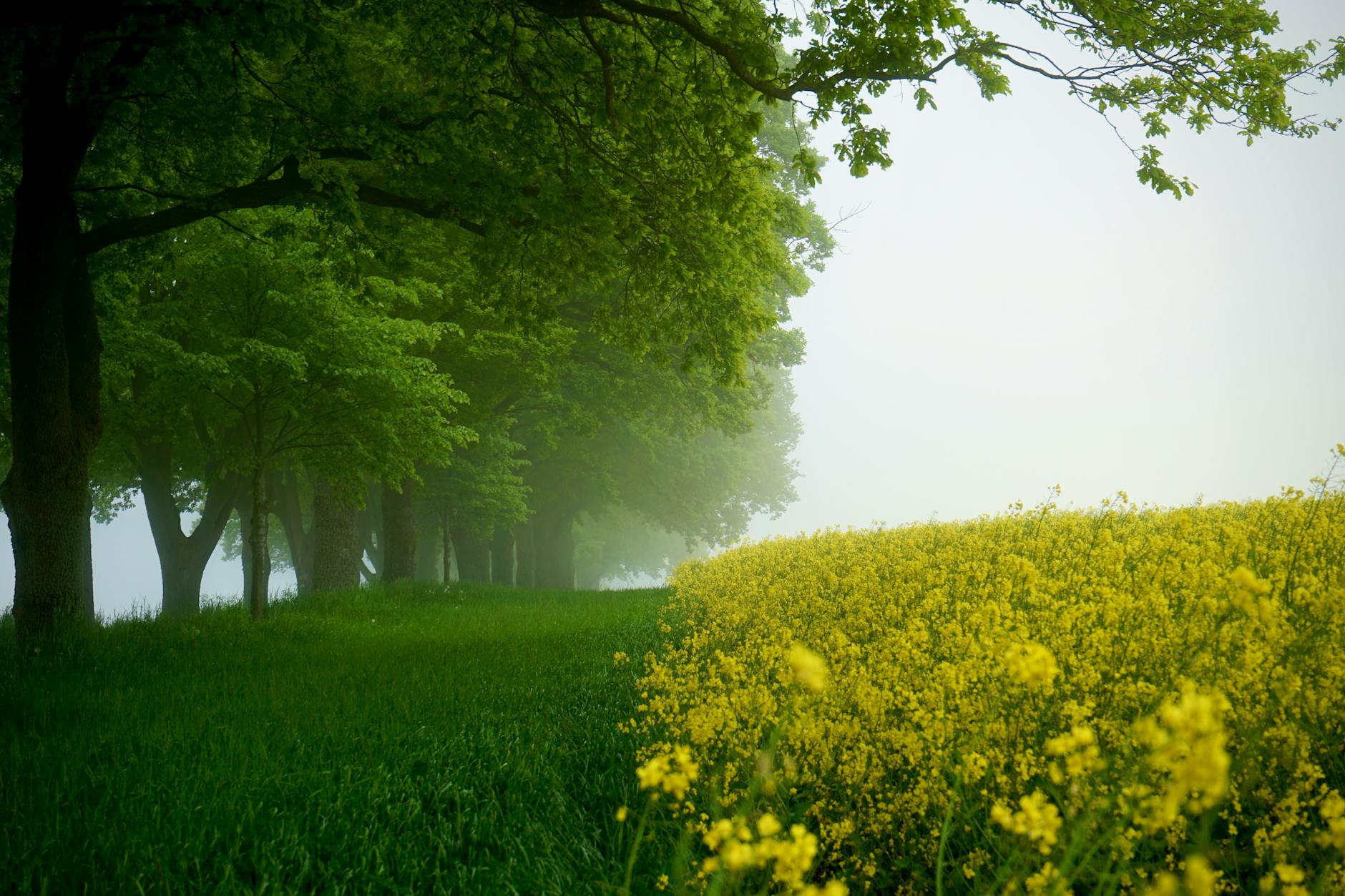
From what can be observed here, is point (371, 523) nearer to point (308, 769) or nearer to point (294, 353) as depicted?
point (294, 353)

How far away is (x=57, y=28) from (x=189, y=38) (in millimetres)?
2184

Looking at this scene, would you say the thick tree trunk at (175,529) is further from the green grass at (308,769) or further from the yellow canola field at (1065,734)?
the yellow canola field at (1065,734)

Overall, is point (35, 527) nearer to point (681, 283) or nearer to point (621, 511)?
point (681, 283)

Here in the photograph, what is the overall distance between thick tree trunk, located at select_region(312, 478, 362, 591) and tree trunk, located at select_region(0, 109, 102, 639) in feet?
25.5

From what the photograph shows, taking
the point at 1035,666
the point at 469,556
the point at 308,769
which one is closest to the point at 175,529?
the point at 469,556

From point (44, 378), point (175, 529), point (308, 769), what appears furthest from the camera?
point (175, 529)

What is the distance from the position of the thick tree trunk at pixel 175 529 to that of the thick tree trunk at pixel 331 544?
112 inches

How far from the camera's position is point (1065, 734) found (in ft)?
9.43

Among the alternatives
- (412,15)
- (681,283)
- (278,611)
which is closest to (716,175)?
(681,283)

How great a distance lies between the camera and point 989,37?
23.0 feet

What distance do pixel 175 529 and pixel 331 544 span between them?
4462 mm

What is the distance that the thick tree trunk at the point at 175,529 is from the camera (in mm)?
16578

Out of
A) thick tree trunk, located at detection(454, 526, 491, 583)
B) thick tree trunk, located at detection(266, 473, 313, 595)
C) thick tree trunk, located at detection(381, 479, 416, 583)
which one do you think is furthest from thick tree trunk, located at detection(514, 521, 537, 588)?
thick tree trunk, located at detection(381, 479, 416, 583)

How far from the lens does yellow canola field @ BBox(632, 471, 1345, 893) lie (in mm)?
1917
